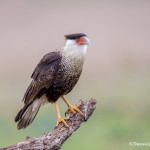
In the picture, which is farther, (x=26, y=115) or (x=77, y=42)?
(x=26, y=115)

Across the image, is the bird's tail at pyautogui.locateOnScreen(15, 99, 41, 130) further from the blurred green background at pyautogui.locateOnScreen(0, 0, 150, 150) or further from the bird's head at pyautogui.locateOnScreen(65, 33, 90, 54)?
the blurred green background at pyautogui.locateOnScreen(0, 0, 150, 150)

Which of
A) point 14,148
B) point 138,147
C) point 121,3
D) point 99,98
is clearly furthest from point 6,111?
point 121,3

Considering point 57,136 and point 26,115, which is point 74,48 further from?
point 57,136

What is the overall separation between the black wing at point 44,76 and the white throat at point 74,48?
17cm

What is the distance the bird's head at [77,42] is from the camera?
1205cm

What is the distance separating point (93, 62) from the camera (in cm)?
2391

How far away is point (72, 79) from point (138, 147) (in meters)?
4.91

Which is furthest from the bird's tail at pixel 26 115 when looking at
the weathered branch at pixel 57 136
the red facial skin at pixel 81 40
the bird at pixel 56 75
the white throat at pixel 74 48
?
the red facial skin at pixel 81 40

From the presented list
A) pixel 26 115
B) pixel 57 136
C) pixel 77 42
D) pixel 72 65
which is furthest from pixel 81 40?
pixel 57 136

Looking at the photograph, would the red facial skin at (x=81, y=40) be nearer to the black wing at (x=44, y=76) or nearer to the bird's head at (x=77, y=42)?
the bird's head at (x=77, y=42)

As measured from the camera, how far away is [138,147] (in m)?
16.9

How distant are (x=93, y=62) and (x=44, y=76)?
11725mm

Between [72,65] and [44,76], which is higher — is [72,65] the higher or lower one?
the higher one

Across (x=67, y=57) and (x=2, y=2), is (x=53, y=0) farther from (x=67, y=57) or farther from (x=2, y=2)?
(x=67, y=57)
